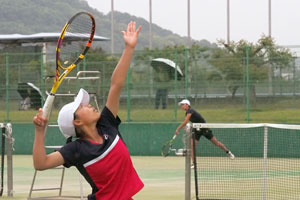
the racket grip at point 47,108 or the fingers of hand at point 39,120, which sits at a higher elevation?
the racket grip at point 47,108

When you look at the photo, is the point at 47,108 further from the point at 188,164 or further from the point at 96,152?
the point at 188,164

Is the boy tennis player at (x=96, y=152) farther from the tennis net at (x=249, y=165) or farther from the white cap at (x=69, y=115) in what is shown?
the tennis net at (x=249, y=165)

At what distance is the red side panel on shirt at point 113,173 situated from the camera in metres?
4.91

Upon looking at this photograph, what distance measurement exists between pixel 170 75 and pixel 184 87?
515 millimetres

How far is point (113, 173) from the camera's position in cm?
491

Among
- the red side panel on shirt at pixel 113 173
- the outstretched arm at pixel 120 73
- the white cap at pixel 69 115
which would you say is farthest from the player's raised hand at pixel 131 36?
the red side panel on shirt at pixel 113 173

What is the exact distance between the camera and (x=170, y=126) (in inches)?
819

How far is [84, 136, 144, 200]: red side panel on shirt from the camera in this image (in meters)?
4.91

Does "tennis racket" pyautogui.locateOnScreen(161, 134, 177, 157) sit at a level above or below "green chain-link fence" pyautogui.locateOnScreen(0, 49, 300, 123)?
below

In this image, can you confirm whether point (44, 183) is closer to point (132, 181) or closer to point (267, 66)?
point (267, 66)

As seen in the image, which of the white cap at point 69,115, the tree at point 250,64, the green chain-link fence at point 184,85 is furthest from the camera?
the green chain-link fence at point 184,85

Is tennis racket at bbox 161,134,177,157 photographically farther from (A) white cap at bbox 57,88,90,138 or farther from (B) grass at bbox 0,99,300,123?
(A) white cap at bbox 57,88,90,138

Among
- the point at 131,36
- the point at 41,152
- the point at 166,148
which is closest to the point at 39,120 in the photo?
the point at 41,152

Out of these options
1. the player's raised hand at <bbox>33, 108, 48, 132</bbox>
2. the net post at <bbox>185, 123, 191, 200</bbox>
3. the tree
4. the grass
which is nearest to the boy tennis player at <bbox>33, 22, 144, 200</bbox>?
the player's raised hand at <bbox>33, 108, 48, 132</bbox>
